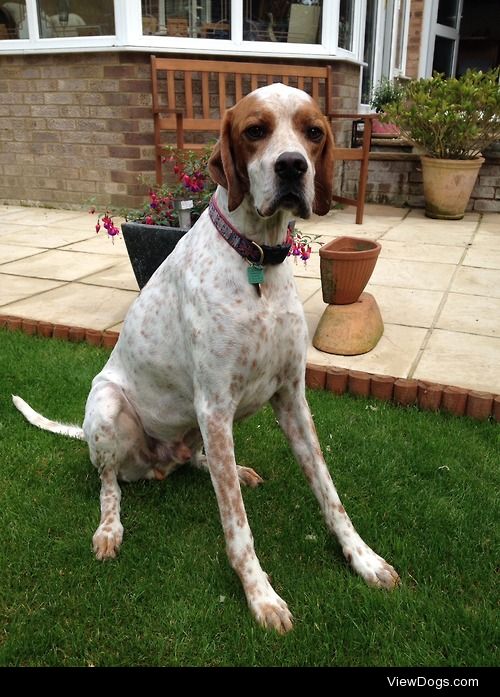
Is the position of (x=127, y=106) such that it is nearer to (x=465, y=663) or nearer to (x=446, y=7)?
(x=465, y=663)

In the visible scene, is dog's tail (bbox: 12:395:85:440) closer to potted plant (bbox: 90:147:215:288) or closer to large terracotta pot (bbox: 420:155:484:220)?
potted plant (bbox: 90:147:215:288)

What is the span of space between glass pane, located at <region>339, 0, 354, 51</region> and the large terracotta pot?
1907 millimetres

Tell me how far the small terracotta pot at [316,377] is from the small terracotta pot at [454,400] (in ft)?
2.02

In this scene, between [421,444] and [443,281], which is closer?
[421,444]

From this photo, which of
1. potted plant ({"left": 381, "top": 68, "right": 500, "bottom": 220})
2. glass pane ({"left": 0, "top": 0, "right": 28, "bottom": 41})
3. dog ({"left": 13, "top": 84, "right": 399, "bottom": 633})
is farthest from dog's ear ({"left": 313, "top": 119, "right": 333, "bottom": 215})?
glass pane ({"left": 0, "top": 0, "right": 28, "bottom": 41})

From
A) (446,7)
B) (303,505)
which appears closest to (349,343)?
(303,505)

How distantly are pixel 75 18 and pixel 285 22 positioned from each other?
2388mm

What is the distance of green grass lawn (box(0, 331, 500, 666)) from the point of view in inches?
70.4

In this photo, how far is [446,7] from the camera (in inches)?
462

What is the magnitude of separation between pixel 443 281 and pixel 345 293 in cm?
156

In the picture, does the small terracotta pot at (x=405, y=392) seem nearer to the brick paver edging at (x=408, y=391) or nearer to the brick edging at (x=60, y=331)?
the brick paver edging at (x=408, y=391)

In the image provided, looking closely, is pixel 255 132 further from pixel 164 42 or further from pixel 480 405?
pixel 164 42

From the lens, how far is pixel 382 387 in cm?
321
